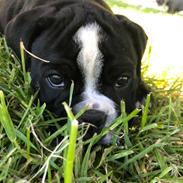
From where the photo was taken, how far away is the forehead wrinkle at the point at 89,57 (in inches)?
77.9

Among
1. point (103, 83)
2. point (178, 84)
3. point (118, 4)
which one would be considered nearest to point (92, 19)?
point (103, 83)

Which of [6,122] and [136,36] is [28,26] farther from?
[6,122]

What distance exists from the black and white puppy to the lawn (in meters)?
0.08

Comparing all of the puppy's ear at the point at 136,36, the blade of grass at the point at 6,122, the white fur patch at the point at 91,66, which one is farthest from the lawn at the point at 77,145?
the puppy's ear at the point at 136,36

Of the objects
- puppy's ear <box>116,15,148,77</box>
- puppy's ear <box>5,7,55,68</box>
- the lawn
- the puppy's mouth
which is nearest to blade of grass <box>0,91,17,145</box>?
the lawn

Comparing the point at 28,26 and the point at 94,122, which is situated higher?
the point at 28,26

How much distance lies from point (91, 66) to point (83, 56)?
0.05m

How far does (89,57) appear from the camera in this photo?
1.97 m

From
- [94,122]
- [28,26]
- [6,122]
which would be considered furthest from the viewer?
[28,26]

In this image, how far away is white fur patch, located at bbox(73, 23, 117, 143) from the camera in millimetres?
1961

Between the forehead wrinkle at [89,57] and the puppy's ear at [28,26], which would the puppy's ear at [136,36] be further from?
the puppy's ear at [28,26]

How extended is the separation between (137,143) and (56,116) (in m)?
0.33

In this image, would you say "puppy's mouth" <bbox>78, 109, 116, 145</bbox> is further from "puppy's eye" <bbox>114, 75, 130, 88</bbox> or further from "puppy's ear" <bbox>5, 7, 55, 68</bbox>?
"puppy's ear" <bbox>5, 7, 55, 68</bbox>

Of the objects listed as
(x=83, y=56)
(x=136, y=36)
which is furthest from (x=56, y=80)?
(x=136, y=36)
